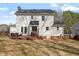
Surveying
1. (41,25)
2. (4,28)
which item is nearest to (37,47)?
(41,25)

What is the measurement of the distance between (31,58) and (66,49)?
604mm

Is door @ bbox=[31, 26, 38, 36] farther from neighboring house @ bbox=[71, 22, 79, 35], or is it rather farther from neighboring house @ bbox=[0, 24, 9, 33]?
neighboring house @ bbox=[71, 22, 79, 35]

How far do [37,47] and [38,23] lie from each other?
0.40 meters

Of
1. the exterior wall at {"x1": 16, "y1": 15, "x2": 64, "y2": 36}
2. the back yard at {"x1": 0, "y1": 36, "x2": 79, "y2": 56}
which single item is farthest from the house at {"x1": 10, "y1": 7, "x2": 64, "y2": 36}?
the back yard at {"x1": 0, "y1": 36, "x2": 79, "y2": 56}

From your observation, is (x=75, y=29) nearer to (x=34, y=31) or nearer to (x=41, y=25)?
(x=41, y=25)

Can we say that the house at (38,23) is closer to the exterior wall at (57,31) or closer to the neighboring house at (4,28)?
the exterior wall at (57,31)

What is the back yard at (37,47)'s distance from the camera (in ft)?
50.8

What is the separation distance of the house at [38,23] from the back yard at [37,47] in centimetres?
16

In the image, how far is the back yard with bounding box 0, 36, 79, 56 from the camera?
50.8 feet

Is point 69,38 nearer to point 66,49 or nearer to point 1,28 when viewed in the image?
point 66,49

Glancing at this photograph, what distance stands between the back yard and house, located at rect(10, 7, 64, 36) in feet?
0.52

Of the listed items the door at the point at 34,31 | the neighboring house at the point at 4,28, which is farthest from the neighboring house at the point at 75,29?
the neighboring house at the point at 4,28

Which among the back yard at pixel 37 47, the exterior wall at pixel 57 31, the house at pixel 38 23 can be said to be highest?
the house at pixel 38 23

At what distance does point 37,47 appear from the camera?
15508 mm
